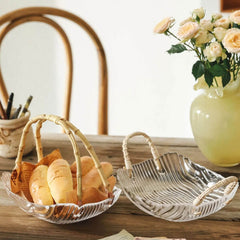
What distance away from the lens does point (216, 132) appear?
37.3 inches

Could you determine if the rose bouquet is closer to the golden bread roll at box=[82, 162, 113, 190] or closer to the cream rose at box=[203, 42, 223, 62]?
the cream rose at box=[203, 42, 223, 62]

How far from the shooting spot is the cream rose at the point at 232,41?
0.81 metres

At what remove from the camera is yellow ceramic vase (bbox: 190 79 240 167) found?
3.05 feet

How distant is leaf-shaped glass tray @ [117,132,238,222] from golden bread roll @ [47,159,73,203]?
11 cm

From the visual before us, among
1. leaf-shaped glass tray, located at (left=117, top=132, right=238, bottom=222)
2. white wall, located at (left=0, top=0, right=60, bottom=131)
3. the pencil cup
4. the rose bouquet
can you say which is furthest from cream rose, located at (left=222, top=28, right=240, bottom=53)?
white wall, located at (left=0, top=0, right=60, bottom=131)

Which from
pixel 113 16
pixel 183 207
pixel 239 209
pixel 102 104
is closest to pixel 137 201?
pixel 183 207

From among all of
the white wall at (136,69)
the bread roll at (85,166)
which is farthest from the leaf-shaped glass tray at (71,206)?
the white wall at (136,69)

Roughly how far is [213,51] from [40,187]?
44cm

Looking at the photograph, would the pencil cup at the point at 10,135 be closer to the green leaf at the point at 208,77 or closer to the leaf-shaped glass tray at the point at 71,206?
the leaf-shaped glass tray at the point at 71,206

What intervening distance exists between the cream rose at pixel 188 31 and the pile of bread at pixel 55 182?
0.32m

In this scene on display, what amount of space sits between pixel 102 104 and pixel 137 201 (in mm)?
734

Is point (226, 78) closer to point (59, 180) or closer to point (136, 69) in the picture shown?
point (59, 180)

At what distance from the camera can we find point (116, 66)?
85.2 inches

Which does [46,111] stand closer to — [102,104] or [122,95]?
[122,95]
